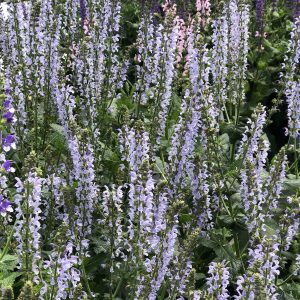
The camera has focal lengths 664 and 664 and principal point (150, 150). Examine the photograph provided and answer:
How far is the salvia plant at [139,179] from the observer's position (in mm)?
4719

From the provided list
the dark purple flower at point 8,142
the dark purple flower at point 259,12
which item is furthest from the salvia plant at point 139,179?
the dark purple flower at point 259,12

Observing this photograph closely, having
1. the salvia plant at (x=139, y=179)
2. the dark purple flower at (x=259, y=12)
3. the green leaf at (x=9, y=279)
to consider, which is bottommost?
the green leaf at (x=9, y=279)

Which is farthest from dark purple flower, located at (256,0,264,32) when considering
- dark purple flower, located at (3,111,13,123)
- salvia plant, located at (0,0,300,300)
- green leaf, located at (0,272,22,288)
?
green leaf, located at (0,272,22,288)

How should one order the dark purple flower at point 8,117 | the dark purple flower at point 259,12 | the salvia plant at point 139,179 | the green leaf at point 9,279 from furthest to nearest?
the dark purple flower at point 259,12 < the green leaf at point 9,279 < the dark purple flower at point 8,117 < the salvia plant at point 139,179

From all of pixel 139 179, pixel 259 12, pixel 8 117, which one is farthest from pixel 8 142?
pixel 259 12

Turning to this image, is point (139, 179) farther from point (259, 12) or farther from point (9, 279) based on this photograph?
point (259, 12)

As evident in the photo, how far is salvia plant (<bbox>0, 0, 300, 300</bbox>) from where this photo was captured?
4.72m

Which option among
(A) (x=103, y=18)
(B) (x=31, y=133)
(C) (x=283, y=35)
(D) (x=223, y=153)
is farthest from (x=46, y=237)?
(C) (x=283, y=35)

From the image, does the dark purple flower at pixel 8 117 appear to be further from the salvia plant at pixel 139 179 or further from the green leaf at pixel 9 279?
the green leaf at pixel 9 279

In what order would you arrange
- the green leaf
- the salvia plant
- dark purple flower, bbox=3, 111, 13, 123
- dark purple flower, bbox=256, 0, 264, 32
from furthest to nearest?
1. dark purple flower, bbox=256, 0, 264, 32
2. the green leaf
3. dark purple flower, bbox=3, 111, 13, 123
4. the salvia plant

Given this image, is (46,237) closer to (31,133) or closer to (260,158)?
(31,133)

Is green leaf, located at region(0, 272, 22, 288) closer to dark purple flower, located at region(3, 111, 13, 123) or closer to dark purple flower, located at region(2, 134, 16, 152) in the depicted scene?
dark purple flower, located at region(2, 134, 16, 152)

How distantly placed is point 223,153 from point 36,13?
8.51 ft

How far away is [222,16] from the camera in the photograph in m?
7.76
